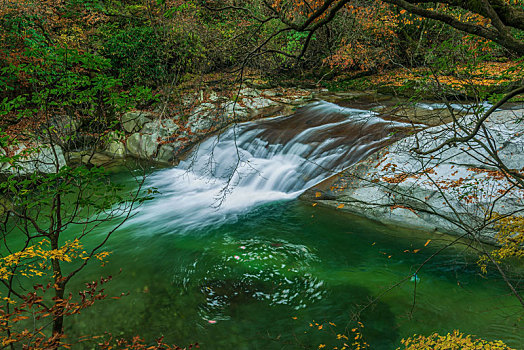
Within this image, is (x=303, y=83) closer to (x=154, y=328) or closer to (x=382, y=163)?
(x=382, y=163)

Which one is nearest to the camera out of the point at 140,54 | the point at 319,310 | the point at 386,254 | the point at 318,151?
the point at 319,310

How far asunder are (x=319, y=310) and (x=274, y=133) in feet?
22.2

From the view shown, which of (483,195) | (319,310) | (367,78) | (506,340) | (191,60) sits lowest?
(506,340)

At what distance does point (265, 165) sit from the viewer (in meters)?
8.95

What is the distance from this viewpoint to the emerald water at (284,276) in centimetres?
380

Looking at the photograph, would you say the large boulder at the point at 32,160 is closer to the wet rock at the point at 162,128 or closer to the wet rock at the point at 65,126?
the wet rock at the point at 65,126

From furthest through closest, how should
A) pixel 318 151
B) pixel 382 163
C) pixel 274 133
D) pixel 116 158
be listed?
1. pixel 116 158
2. pixel 274 133
3. pixel 318 151
4. pixel 382 163

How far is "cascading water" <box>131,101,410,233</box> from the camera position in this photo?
752cm

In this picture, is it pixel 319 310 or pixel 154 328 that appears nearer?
pixel 154 328

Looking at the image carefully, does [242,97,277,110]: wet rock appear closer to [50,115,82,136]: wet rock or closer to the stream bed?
the stream bed

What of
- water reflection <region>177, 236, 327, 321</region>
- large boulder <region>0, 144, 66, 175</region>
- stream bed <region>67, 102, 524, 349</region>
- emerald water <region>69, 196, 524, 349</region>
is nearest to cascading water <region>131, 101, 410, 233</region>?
stream bed <region>67, 102, 524, 349</region>

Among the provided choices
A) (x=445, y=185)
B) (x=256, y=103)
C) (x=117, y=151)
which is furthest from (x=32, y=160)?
(x=256, y=103)

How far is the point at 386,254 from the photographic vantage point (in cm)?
531

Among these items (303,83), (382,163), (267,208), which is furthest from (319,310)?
(303,83)
